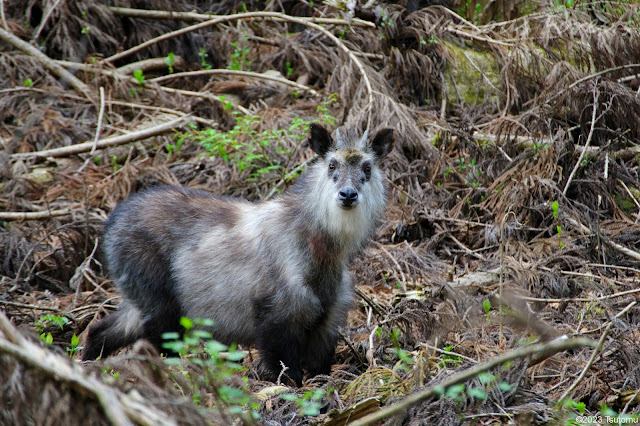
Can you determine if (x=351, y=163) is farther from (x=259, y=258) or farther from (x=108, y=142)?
(x=108, y=142)

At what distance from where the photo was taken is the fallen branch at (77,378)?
2234mm

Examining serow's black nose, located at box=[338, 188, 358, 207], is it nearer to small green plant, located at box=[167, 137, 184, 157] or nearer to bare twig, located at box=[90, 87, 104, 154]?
small green plant, located at box=[167, 137, 184, 157]

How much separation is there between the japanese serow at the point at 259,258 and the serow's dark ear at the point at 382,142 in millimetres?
11

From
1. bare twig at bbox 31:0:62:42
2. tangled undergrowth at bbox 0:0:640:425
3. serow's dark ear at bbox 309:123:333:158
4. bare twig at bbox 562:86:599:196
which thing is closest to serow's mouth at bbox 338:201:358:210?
serow's dark ear at bbox 309:123:333:158

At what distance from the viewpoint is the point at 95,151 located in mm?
8695

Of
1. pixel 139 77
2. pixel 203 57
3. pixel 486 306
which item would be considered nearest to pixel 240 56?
pixel 203 57

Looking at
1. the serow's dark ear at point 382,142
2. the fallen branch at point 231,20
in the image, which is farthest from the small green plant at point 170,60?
the serow's dark ear at point 382,142

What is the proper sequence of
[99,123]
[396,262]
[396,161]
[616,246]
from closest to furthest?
[616,246], [396,262], [396,161], [99,123]

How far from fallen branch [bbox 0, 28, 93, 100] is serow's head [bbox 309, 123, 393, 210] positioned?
5.33 metres

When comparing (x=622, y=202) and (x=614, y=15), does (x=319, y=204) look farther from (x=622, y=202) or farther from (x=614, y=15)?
(x=614, y=15)

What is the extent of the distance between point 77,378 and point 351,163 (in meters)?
3.50

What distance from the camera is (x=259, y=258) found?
560cm

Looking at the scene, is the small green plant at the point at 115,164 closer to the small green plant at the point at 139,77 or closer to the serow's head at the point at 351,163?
the small green plant at the point at 139,77

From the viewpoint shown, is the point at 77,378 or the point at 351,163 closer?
the point at 77,378
